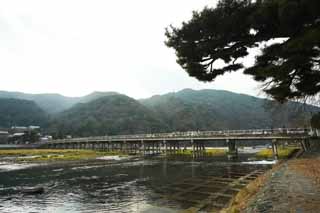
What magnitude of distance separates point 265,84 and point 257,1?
2.99 metres

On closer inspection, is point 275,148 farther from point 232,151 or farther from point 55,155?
point 55,155

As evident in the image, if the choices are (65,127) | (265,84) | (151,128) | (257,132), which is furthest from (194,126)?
(265,84)

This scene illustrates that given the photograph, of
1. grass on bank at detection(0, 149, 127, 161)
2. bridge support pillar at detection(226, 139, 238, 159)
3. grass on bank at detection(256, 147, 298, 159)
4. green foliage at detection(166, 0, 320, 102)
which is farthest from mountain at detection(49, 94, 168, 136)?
green foliage at detection(166, 0, 320, 102)

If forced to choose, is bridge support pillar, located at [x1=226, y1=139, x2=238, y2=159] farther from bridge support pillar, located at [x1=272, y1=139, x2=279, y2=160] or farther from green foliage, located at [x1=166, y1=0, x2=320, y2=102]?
green foliage, located at [x1=166, y1=0, x2=320, y2=102]

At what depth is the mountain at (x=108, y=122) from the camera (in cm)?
14829

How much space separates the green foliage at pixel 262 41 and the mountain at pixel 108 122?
128 meters

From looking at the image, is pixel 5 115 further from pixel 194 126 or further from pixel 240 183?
pixel 240 183

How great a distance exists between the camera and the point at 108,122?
161500 millimetres

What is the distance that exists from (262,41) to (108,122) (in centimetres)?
15523

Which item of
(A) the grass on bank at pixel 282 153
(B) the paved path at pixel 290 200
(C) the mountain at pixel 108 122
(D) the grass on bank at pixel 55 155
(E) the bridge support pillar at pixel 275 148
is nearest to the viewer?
(B) the paved path at pixel 290 200

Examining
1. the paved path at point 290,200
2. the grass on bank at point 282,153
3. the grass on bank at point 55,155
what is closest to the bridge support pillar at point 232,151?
the grass on bank at point 282,153

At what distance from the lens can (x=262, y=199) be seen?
31.0 feet

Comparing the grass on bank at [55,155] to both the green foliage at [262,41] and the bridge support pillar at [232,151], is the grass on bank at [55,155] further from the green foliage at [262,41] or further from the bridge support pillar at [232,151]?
the green foliage at [262,41]

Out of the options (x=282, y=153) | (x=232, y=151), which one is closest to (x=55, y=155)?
(x=232, y=151)
